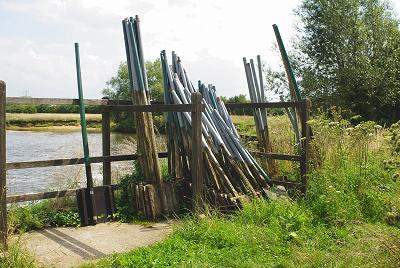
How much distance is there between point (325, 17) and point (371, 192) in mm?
22105

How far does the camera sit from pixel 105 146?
7.64 m

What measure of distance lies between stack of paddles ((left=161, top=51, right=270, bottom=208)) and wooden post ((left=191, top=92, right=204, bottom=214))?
0.42 metres

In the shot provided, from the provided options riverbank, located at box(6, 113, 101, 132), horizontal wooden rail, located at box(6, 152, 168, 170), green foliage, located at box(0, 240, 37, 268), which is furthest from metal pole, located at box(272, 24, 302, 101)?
riverbank, located at box(6, 113, 101, 132)

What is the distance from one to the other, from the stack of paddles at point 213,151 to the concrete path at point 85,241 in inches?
43.4

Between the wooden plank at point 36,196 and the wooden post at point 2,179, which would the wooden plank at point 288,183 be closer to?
the wooden plank at point 36,196

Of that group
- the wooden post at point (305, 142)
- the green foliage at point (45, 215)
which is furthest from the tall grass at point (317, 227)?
the green foliage at point (45, 215)

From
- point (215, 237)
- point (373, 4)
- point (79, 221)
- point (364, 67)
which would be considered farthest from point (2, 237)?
point (373, 4)

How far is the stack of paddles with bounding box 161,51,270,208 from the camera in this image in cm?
689

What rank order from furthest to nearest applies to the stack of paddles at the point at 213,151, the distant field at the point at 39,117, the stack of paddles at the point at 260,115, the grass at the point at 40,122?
the distant field at the point at 39,117
the grass at the point at 40,122
the stack of paddles at the point at 260,115
the stack of paddles at the point at 213,151

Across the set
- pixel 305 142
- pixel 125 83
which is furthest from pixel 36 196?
pixel 125 83

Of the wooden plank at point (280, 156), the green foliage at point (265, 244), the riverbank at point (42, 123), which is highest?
the riverbank at point (42, 123)

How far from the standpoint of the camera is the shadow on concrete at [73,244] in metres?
5.20

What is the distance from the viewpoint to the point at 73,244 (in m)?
5.60

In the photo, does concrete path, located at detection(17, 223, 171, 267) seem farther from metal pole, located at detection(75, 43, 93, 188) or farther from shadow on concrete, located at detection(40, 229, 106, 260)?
metal pole, located at detection(75, 43, 93, 188)
